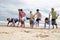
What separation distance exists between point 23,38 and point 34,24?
5.43m

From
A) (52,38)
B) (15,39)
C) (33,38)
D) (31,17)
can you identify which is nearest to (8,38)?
(15,39)

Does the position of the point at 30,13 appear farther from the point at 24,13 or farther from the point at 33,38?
the point at 33,38

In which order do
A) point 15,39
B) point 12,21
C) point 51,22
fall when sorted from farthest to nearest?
1. point 12,21
2. point 51,22
3. point 15,39

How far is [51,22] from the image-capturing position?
51.7 ft

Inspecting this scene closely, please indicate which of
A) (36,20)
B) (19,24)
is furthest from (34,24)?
(19,24)

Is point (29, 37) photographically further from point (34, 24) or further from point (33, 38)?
point (34, 24)

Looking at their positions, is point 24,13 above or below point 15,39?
above

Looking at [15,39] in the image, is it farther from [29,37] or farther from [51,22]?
[51,22]

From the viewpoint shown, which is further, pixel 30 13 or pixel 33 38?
pixel 30 13

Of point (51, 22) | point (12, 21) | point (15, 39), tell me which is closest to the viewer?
point (15, 39)

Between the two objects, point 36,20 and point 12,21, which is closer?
point 36,20

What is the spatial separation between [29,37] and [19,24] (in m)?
6.85

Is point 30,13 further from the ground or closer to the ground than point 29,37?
further from the ground

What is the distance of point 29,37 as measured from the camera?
11.0 meters
